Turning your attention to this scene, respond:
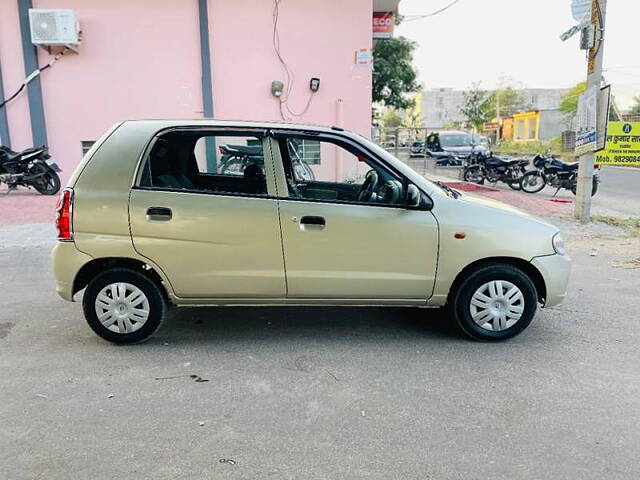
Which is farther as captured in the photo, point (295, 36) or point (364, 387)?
point (295, 36)

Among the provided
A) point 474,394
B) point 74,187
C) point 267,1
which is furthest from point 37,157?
point 474,394

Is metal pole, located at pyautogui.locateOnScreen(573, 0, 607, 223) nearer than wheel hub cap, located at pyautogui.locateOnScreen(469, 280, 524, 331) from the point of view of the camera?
No

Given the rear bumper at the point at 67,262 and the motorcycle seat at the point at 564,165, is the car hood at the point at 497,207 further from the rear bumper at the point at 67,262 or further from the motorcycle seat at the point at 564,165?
the motorcycle seat at the point at 564,165

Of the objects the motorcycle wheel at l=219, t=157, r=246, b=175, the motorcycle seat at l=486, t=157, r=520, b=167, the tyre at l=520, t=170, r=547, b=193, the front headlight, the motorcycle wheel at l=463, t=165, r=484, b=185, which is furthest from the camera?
the motorcycle wheel at l=463, t=165, r=484, b=185

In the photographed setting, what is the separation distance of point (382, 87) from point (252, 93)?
579 inches

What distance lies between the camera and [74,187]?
4035 millimetres

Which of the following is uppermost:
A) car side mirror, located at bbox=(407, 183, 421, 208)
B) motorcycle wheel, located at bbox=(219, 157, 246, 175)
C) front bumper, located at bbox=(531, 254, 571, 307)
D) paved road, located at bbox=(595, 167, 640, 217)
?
motorcycle wheel, located at bbox=(219, 157, 246, 175)

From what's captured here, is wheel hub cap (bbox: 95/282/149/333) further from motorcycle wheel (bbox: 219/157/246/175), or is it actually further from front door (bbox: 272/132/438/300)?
motorcycle wheel (bbox: 219/157/246/175)

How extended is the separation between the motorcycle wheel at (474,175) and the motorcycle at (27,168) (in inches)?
453

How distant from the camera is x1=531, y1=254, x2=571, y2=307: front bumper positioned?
13.8 ft

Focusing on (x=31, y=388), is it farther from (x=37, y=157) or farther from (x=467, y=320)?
(x=37, y=157)

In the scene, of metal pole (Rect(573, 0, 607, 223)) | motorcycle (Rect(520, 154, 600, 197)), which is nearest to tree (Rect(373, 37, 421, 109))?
motorcycle (Rect(520, 154, 600, 197))

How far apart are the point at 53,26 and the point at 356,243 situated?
10.4m

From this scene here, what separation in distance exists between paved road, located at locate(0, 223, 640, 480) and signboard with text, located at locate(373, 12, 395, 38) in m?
12.3
